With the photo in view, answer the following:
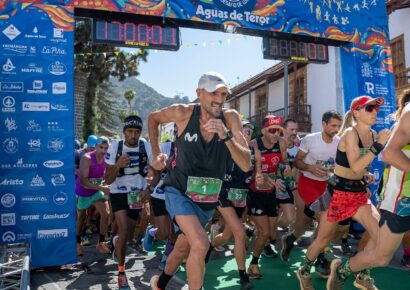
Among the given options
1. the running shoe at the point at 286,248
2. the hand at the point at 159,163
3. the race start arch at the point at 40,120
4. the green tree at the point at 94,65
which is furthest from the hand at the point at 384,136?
the green tree at the point at 94,65

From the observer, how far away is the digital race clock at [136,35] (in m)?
6.31

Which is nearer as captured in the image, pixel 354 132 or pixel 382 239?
pixel 382 239

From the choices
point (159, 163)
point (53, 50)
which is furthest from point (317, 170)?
point (53, 50)

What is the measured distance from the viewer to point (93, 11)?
616cm

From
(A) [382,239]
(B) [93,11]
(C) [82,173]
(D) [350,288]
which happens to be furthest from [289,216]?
(B) [93,11]

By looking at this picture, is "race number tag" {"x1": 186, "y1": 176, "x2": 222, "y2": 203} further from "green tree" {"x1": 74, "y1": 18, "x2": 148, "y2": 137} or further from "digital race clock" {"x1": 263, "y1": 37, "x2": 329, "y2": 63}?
"green tree" {"x1": 74, "y1": 18, "x2": 148, "y2": 137}

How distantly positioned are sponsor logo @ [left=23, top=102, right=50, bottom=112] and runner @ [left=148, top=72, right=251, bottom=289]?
2.73m

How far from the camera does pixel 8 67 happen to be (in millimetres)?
5301

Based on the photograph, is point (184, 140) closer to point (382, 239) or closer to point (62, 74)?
point (382, 239)

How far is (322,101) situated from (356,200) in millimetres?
15700

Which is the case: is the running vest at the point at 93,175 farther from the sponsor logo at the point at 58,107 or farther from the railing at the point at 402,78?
the railing at the point at 402,78

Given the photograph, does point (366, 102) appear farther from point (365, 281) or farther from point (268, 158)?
point (268, 158)

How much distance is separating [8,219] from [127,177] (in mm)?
1850

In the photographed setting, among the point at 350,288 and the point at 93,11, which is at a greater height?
the point at 93,11
